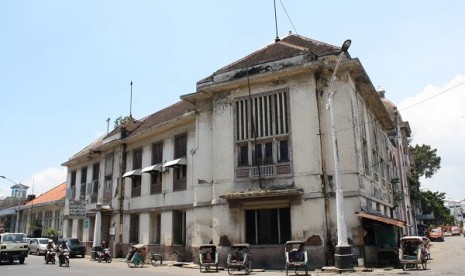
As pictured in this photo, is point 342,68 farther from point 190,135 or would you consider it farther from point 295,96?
point 190,135

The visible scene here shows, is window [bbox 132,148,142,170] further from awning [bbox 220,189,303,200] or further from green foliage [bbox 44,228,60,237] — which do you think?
green foliage [bbox 44,228,60,237]

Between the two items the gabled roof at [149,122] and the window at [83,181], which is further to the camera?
the window at [83,181]

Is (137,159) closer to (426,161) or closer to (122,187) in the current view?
(122,187)

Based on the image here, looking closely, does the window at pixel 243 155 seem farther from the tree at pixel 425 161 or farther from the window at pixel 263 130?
the tree at pixel 425 161

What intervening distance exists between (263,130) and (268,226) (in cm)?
451

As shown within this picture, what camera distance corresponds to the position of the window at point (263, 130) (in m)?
18.6

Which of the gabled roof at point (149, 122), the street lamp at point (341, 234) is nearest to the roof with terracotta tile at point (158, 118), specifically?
the gabled roof at point (149, 122)

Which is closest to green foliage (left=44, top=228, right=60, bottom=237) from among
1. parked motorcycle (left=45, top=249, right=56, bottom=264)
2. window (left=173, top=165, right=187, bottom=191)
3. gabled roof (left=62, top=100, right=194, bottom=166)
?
gabled roof (left=62, top=100, right=194, bottom=166)

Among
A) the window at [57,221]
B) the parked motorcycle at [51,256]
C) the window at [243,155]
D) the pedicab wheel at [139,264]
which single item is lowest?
the pedicab wheel at [139,264]

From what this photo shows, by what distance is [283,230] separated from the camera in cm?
1803

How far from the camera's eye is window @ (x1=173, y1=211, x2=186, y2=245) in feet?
76.7

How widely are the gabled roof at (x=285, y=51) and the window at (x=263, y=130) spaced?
194cm

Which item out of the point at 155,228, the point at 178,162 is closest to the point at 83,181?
the point at 155,228

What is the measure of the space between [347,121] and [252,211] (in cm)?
606
